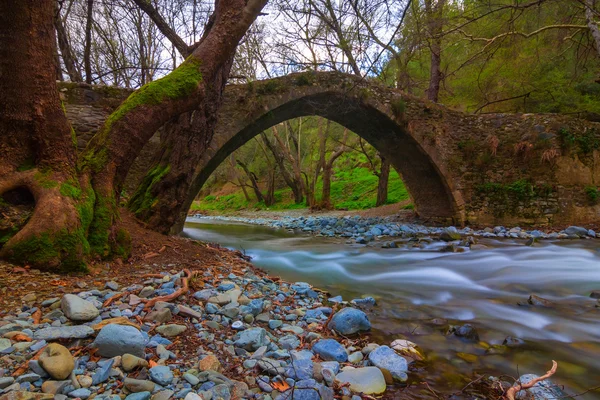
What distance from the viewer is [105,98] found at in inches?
249

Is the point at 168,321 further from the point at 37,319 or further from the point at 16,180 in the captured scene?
the point at 16,180

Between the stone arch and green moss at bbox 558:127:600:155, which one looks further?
green moss at bbox 558:127:600:155

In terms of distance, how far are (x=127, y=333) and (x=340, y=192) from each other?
62.5ft

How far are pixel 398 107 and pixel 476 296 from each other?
6.37 m

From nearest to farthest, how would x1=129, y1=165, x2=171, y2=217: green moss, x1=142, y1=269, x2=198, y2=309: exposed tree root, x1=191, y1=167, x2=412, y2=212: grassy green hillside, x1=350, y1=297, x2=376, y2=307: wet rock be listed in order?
1. x1=142, y1=269, x2=198, y2=309: exposed tree root
2. x1=350, y1=297, x2=376, y2=307: wet rock
3. x1=129, y1=165, x2=171, y2=217: green moss
4. x1=191, y1=167, x2=412, y2=212: grassy green hillside

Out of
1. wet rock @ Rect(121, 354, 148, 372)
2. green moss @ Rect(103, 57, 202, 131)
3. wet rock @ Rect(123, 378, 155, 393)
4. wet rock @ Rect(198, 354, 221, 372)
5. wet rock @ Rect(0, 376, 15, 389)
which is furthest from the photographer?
green moss @ Rect(103, 57, 202, 131)

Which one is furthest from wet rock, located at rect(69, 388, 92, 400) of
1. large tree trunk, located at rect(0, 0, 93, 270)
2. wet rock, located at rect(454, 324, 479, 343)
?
wet rock, located at rect(454, 324, 479, 343)

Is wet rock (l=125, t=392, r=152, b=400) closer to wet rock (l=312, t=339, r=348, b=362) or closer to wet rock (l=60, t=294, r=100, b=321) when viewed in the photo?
wet rock (l=60, t=294, r=100, b=321)

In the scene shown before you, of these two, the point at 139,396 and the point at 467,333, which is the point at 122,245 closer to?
the point at 139,396

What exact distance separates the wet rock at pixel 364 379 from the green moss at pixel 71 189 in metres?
2.46

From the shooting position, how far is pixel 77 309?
1.72 meters

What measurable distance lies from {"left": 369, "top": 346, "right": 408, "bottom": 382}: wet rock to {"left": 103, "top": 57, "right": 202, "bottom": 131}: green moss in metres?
3.17

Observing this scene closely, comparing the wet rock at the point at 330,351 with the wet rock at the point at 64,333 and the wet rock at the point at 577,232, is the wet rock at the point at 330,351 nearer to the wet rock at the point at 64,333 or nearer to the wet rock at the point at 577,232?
the wet rock at the point at 64,333

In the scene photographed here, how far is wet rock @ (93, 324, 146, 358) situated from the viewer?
1454mm
